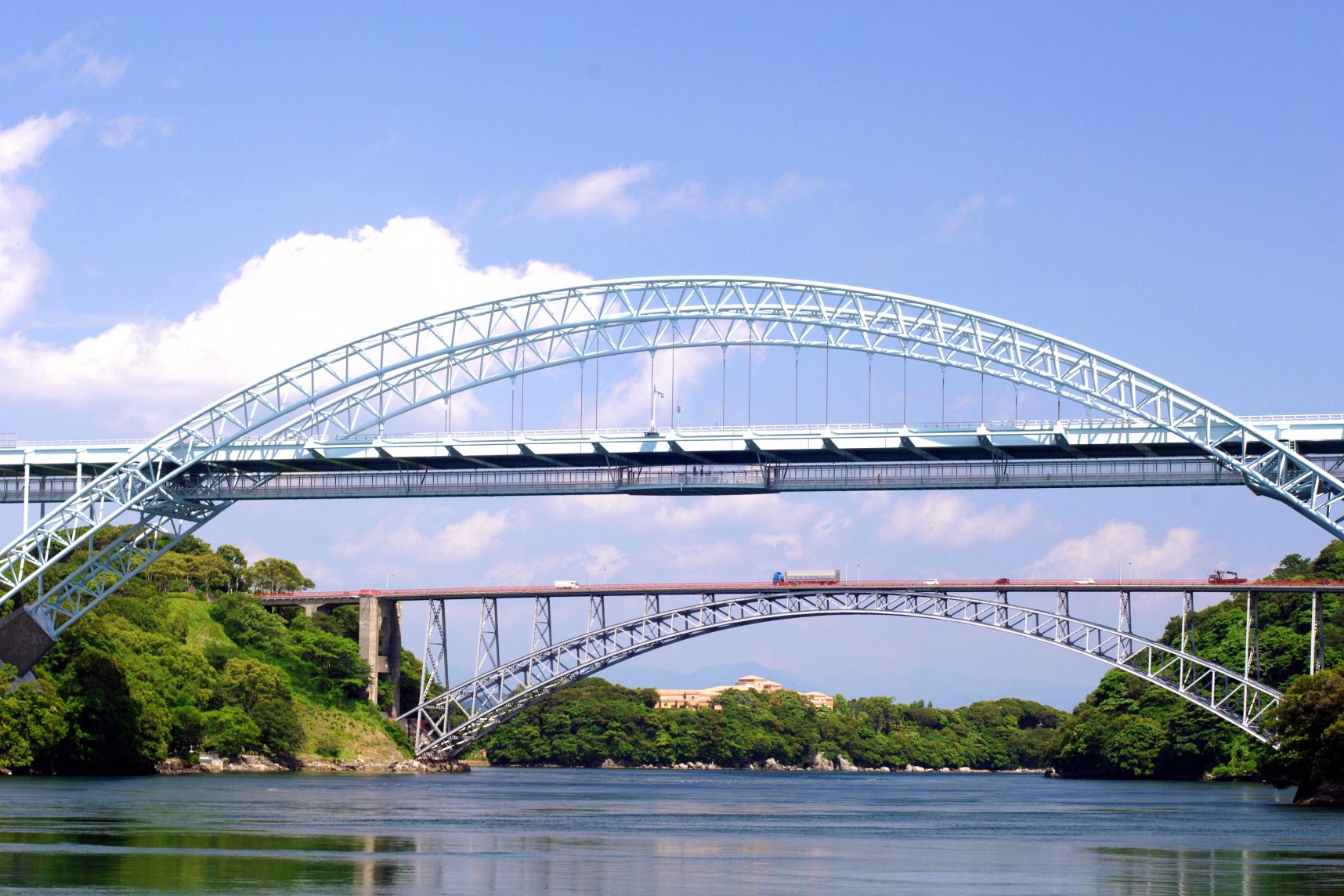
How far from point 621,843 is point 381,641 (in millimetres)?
57898

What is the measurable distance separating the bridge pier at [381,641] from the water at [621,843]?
2530 centimetres

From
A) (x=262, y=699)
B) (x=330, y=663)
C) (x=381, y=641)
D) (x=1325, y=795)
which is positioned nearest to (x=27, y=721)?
(x=262, y=699)

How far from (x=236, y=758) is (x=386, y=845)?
159 ft

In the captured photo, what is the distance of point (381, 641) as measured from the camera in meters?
91.2

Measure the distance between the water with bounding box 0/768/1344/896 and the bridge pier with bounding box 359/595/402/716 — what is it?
996 inches

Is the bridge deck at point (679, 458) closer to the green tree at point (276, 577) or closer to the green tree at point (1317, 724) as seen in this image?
the green tree at point (1317, 724)

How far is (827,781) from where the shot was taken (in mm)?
104500

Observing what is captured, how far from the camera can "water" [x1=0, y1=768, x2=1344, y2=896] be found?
25.2 metres

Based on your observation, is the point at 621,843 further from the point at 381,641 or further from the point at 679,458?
the point at 381,641

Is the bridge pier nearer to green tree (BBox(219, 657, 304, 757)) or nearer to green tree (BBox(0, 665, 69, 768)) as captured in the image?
green tree (BBox(219, 657, 304, 757))

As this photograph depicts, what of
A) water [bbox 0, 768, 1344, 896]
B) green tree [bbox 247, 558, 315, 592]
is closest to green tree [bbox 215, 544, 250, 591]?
green tree [bbox 247, 558, 315, 592]

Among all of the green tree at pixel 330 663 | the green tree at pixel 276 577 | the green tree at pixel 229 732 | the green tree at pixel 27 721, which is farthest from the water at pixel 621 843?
the green tree at pixel 276 577

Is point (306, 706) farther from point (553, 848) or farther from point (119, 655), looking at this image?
point (553, 848)

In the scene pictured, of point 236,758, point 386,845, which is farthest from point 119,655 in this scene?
point 386,845
